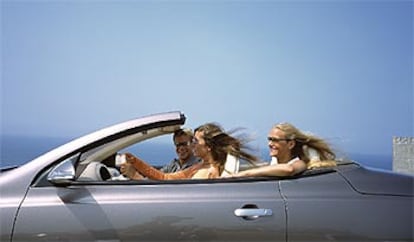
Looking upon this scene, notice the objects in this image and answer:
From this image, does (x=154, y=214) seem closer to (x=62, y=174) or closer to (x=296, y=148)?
(x=62, y=174)

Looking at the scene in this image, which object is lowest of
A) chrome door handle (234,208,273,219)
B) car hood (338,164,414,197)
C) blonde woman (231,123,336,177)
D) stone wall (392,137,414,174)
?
stone wall (392,137,414,174)

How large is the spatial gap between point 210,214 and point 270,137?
3.07 ft

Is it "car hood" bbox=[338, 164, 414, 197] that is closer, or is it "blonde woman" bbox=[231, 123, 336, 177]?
"car hood" bbox=[338, 164, 414, 197]

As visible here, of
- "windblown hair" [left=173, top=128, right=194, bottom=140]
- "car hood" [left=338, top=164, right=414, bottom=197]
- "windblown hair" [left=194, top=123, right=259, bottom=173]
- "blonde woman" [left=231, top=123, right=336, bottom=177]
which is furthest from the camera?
"windblown hair" [left=173, top=128, right=194, bottom=140]

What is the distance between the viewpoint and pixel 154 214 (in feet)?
9.61

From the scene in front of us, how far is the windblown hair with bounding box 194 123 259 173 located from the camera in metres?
3.68

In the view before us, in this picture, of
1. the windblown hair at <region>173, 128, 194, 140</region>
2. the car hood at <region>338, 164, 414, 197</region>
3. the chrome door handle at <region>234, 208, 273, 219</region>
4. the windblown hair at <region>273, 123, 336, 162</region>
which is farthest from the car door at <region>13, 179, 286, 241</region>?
the windblown hair at <region>173, 128, 194, 140</region>

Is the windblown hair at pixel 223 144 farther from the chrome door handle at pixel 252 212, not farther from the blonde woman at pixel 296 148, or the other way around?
the chrome door handle at pixel 252 212

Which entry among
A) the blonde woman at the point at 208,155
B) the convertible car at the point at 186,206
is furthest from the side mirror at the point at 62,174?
the blonde woman at the point at 208,155

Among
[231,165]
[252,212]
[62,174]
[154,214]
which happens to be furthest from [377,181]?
[62,174]

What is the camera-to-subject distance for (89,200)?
9.78ft

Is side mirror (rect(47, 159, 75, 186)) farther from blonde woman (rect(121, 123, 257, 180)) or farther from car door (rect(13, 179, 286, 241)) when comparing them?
blonde woman (rect(121, 123, 257, 180))

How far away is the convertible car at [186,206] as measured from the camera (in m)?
2.90

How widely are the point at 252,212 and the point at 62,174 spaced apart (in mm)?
1062
